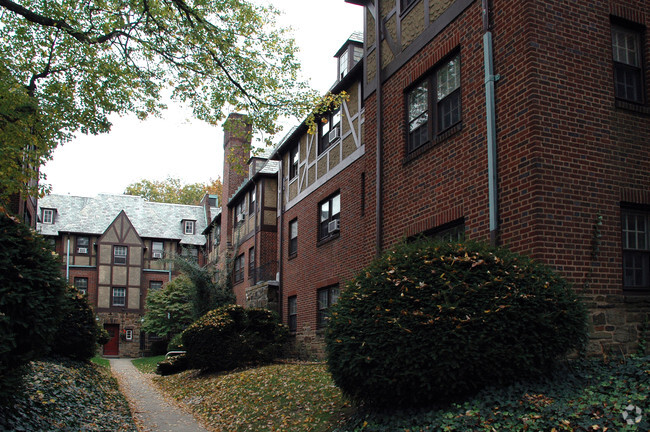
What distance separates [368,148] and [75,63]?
6701 millimetres

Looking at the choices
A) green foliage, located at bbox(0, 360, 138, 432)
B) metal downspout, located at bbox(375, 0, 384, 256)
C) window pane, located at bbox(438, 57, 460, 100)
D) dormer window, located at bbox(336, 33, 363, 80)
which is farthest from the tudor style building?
window pane, located at bbox(438, 57, 460, 100)

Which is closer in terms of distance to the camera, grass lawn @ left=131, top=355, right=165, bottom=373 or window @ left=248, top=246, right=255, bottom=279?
window @ left=248, top=246, right=255, bottom=279

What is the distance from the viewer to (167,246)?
154 ft

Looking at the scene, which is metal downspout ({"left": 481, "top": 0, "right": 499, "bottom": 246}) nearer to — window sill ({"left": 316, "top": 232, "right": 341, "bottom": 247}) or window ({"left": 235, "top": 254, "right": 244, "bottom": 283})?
window sill ({"left": 316, "top": 232, "right": 341, "bottom": 247})


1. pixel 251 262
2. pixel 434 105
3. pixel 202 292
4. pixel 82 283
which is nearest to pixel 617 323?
pixel 434 105

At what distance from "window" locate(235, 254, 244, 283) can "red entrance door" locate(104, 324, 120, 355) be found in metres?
17.7

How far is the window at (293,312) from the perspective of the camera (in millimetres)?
20230

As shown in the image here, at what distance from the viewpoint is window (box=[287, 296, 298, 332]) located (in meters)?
20.2

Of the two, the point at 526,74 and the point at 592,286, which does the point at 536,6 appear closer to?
the point at 526,74

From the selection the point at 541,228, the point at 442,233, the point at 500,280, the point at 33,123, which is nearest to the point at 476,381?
the point at 500,280

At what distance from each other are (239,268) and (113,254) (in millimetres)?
18829

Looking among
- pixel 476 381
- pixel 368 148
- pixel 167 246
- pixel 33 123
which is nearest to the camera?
pixel 476 381

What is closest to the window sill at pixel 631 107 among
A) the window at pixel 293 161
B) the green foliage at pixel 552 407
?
the green foliage at pixel 552 407

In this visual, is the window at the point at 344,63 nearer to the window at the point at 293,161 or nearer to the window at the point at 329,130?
the window at the point at 329,130
